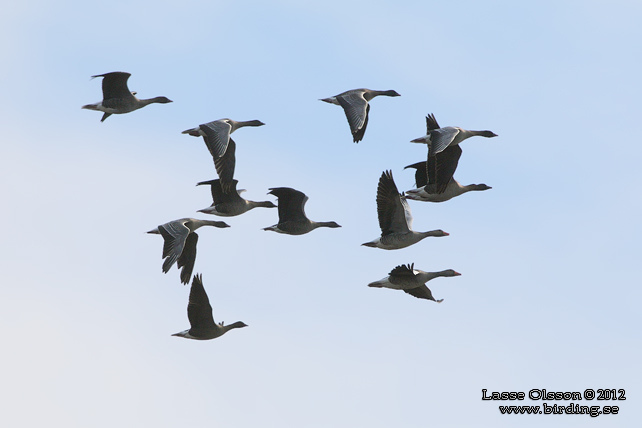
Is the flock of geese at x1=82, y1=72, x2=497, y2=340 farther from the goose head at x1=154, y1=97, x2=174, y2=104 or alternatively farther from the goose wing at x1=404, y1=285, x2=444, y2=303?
the goose head at x1=154, y1=97, x2=174, y2=104

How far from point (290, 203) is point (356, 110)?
3.51 meters

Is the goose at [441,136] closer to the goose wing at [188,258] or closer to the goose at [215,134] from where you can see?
the goose at [215,134]

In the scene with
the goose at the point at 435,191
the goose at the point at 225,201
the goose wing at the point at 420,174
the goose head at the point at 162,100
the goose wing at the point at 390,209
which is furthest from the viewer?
the goose head at the point at 162,100

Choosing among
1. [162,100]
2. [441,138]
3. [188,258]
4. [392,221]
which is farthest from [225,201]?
[441,138]

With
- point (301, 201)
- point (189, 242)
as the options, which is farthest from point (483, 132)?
point (189, 242)

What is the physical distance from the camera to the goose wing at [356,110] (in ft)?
68.3

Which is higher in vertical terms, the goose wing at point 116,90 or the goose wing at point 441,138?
the goose wing at point 116,90

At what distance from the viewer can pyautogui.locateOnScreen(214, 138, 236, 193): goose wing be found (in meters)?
21.5

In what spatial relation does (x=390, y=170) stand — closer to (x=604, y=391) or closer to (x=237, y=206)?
(x=237, y=206)

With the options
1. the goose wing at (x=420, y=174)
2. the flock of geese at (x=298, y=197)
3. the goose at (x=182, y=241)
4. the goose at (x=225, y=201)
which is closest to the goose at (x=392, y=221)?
the flock of geese at (x=298, y=197)

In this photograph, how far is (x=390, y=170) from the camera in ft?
67.8

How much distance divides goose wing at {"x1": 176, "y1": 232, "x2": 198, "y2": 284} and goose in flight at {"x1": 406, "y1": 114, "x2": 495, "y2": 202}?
575 cm

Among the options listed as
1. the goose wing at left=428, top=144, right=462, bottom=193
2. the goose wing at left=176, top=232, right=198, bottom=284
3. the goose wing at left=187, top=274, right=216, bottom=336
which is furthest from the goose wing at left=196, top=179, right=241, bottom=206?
the goose wing at left=428, top=144, right=462, bottom=193

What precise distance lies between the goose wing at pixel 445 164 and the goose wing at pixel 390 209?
153cm
